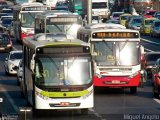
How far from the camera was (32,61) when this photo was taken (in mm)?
28438

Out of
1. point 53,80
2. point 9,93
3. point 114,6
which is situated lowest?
point 114,6

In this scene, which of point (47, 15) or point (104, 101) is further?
point (47, 15)

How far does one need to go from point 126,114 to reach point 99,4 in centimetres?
7517

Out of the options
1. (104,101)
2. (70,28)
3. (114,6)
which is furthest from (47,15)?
(114,6)

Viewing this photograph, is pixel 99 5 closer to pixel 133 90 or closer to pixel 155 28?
pixel 155 28

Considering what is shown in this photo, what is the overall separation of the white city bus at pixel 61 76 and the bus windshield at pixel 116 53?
6.29 meters

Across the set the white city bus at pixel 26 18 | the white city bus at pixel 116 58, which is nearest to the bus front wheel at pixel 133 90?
the white city bus at pixel 116 58

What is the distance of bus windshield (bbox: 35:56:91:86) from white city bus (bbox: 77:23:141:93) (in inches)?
254

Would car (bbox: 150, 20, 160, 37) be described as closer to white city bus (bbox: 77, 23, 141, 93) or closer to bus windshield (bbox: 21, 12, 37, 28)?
bus windshield (bbox: 21, 12, 37, 28)

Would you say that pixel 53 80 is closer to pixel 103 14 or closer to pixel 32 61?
pixel 32 61

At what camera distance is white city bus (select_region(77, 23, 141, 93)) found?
3506 centimetres

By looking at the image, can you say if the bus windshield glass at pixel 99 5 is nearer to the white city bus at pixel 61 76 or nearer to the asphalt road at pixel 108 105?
the asphalt road at pixel 108 105

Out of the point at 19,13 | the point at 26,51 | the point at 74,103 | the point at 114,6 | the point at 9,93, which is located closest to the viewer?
the point at 74,103

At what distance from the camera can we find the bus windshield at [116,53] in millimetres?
35094
